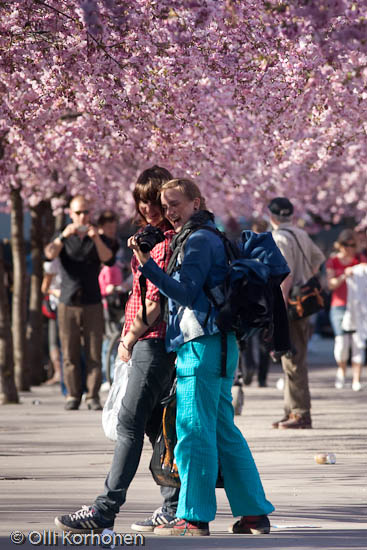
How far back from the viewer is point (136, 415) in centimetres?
700

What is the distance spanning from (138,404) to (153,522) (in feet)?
2.12

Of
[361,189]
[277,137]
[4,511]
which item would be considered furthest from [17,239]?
[361,189]

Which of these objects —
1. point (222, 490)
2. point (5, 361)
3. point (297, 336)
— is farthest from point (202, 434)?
point (5, 361)

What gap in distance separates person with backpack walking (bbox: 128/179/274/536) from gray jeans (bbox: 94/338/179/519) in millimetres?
227

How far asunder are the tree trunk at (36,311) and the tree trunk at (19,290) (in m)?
0.91

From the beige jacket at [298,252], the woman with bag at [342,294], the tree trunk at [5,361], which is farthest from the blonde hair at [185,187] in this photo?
the woman with bag at [342,294]

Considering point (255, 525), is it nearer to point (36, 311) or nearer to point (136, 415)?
point (136, 415)

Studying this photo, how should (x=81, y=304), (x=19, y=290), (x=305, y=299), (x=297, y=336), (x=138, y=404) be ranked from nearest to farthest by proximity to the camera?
(x=138, y=404), (x=305, y=299), (x=297, y=336), (x=81, y=304), (x=19, y=290)

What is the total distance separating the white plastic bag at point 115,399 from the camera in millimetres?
7500

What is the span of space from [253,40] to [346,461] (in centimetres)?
340

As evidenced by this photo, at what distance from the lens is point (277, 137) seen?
40.0ft

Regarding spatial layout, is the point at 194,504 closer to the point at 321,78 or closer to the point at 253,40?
the point at 253,40

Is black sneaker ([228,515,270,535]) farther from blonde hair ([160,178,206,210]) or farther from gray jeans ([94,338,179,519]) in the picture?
blonde hair ([160,178,206,210])

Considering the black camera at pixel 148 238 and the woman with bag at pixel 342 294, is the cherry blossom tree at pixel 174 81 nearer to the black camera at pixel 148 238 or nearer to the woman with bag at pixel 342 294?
the black camera at pixel 148 238
